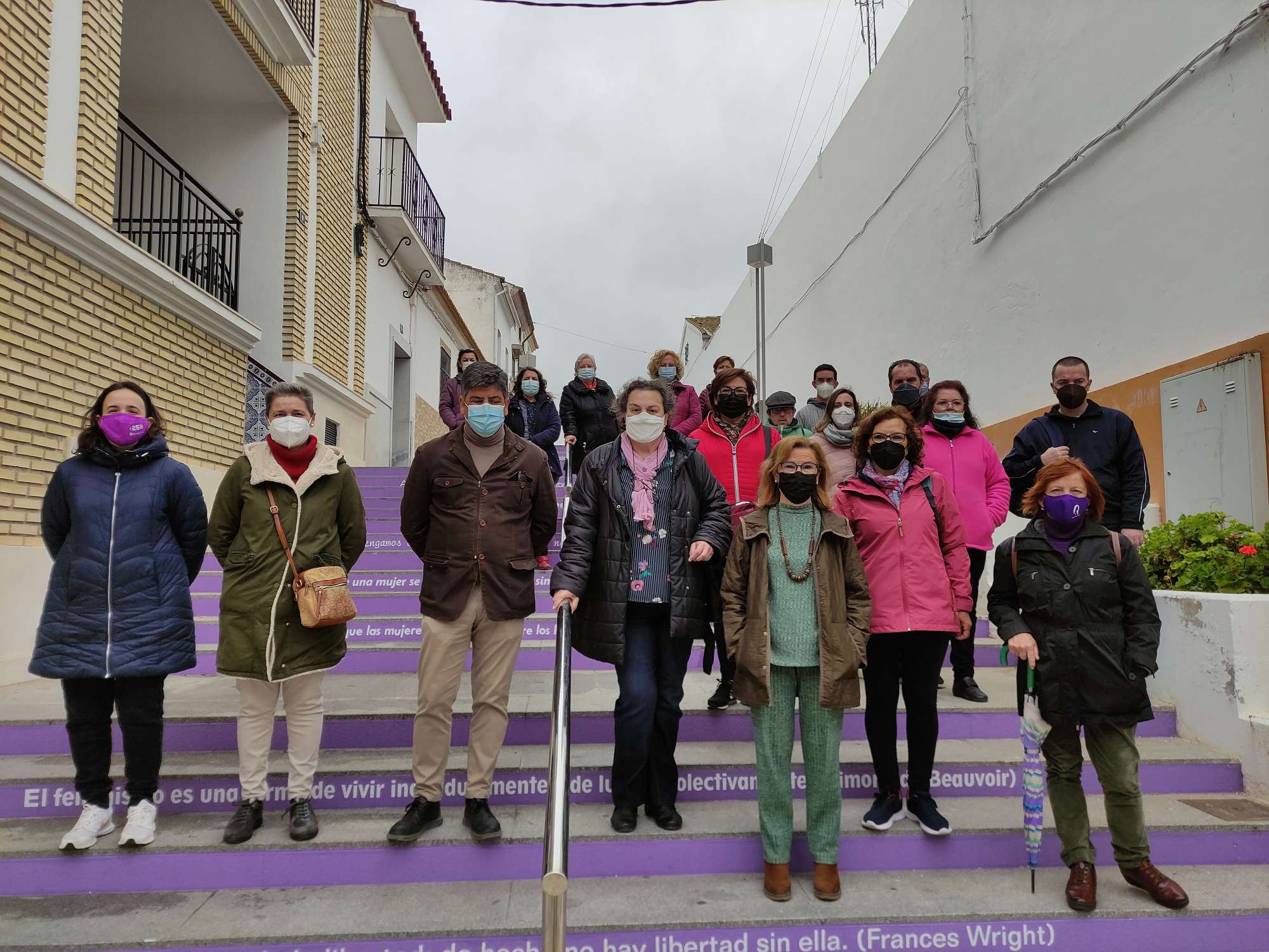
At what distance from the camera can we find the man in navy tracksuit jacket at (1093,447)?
3904 millimetres

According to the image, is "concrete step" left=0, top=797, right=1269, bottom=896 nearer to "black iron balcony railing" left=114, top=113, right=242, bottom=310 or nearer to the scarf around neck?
the scarf around neck

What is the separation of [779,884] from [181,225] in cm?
820

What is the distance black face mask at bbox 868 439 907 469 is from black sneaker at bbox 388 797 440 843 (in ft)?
7.34

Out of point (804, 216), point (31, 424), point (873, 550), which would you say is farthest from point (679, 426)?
point (804, 216)

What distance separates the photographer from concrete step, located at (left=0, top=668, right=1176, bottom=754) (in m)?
3.74

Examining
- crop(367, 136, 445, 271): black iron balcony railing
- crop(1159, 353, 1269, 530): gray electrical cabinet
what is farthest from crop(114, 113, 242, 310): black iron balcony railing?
crop(1159, 353, 1269, 530): gray electrical cabinet

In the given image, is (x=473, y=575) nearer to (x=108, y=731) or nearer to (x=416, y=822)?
(x=416, y=822)

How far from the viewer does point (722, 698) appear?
13.2 feet

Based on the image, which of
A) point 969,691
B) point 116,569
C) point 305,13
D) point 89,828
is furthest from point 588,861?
point 305,13

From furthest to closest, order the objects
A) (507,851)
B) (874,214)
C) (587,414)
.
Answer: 1. (874,214)
2. (587,414)
3. (507,851)

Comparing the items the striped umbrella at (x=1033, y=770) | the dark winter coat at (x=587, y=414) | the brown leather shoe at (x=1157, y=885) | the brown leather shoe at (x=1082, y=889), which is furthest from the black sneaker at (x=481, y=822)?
the dark winter coat at (x=587, y=414)

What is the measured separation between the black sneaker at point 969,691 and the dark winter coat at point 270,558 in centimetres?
311

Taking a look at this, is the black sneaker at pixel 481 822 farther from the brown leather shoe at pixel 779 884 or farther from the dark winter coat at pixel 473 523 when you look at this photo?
the brown leather shoe at pixel 779 884

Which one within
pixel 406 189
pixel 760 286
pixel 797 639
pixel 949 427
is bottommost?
pixel 797 639
